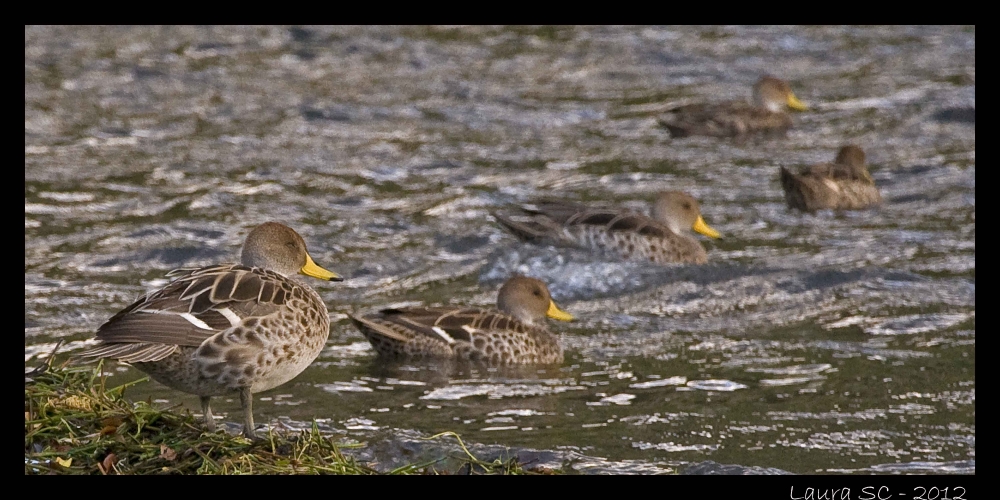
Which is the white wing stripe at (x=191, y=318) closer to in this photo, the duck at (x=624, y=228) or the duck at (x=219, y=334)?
the duck at (x=219, y=334)

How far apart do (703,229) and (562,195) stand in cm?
189

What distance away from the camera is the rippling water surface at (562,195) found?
794cm

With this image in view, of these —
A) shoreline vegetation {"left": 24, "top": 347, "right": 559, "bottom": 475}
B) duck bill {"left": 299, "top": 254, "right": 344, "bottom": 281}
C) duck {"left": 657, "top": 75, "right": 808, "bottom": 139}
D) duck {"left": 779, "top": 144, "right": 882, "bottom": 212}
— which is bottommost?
shoreline vegetation {"left": 24, "top": 347, "right": 559, "bottom": 475}

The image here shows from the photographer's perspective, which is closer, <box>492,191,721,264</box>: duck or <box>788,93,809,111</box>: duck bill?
<box>492,191,721,264</box>: duck

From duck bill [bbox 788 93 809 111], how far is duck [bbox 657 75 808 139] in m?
0.10

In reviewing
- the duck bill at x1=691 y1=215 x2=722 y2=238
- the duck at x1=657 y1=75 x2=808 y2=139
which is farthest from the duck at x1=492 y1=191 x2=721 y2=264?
the duck at x1=657 y1=75 x2=808 y2=139

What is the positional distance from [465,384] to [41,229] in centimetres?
476

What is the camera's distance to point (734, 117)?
1571cm

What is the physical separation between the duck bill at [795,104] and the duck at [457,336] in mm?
7881

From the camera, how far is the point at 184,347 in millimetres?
5906

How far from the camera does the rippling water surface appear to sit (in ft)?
26.1

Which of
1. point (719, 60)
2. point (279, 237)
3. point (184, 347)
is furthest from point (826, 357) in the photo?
point (719, 60)

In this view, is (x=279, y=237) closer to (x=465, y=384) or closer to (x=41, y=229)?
(x=465, y=384)

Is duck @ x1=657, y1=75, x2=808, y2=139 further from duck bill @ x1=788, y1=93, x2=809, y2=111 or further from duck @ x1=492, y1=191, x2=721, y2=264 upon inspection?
duck @ x1=492, y1=191, x2=721, y2=264
